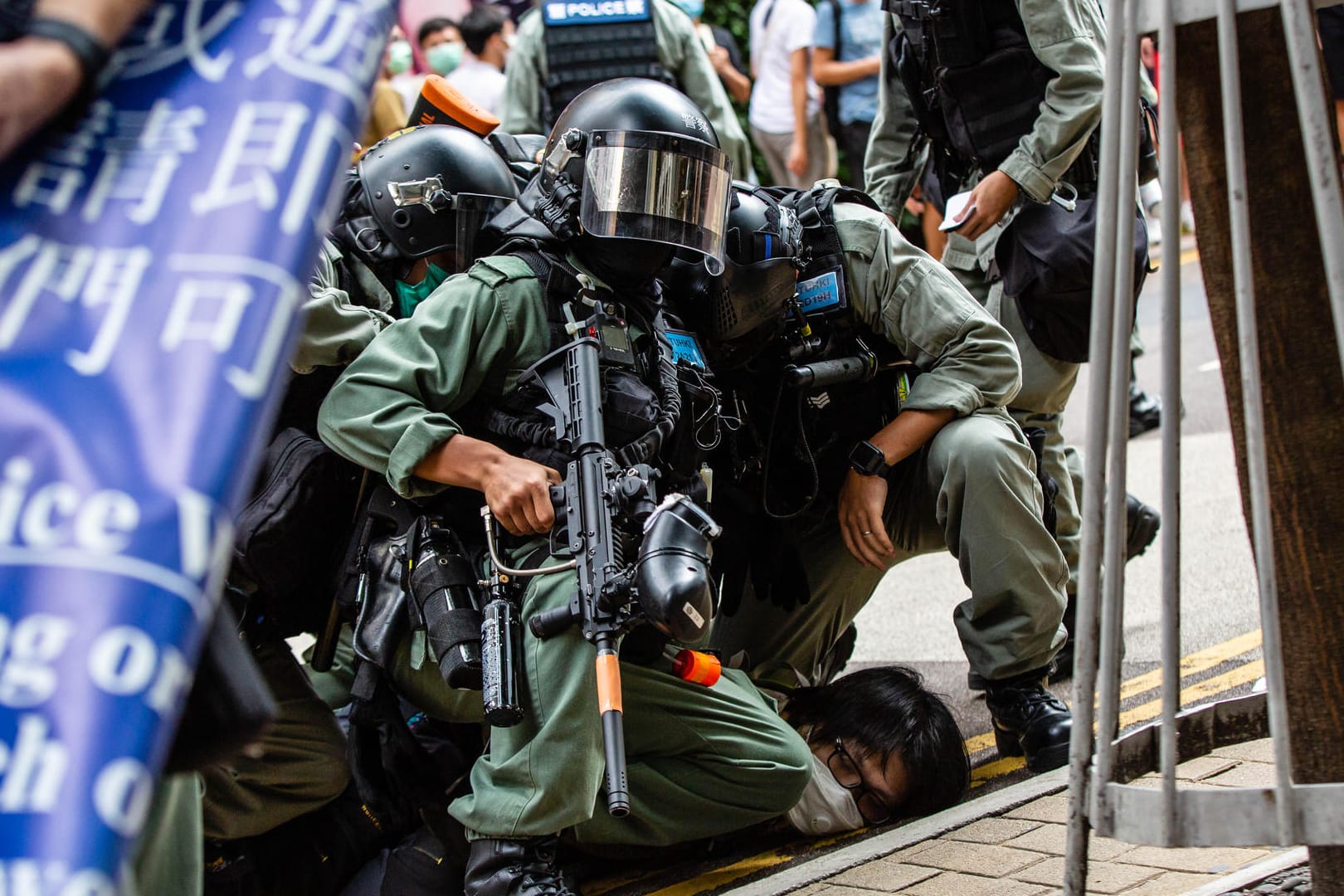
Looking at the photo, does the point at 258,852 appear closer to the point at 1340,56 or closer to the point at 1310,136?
the point at 1310,136

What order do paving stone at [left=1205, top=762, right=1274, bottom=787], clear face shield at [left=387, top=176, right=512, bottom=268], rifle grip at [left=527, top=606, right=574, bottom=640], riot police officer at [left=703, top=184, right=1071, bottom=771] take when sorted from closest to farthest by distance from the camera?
rifle grip at [left=527, top=606, right=574, bottom=640], paving stone at [left=1205, top=762, right=1274, bottom=787], riot police officer at [left=703, top=184, right=1071, bottom=771], clear face shield at [left=387, top=176, right=512, bottom=268]

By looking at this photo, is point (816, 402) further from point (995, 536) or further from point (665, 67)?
point (665, 67)

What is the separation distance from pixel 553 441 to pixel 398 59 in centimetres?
635

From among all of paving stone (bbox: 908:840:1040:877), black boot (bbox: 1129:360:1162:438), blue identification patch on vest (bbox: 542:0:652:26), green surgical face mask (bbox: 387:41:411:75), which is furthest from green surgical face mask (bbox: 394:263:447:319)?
green surgical face mask (bbox: 387:41:411:75)

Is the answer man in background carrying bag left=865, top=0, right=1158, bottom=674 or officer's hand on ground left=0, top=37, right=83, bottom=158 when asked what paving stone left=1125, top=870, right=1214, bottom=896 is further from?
officer's hand on ground left=0, top=37, right=83, bottom=158

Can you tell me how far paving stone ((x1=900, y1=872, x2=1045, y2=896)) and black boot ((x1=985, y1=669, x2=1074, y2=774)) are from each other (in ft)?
1.96

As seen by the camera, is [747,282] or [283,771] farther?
[747,282]

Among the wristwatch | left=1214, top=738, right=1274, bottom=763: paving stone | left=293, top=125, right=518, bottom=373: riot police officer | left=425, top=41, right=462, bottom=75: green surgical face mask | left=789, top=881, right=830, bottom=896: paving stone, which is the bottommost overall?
left=789, top=881, right=830, bottom=896: paving stone

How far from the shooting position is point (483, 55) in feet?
24.5

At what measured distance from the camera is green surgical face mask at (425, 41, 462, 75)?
26.8ft

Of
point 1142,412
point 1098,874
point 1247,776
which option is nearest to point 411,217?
point 1098,874

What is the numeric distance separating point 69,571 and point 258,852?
81.1 inches

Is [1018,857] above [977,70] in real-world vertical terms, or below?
below

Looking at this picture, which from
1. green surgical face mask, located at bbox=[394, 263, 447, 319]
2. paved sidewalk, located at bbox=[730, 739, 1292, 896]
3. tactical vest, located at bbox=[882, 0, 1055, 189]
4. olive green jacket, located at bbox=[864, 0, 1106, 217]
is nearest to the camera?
paved sidewalk, located at bbox=[730, 739, 1292, 896]
